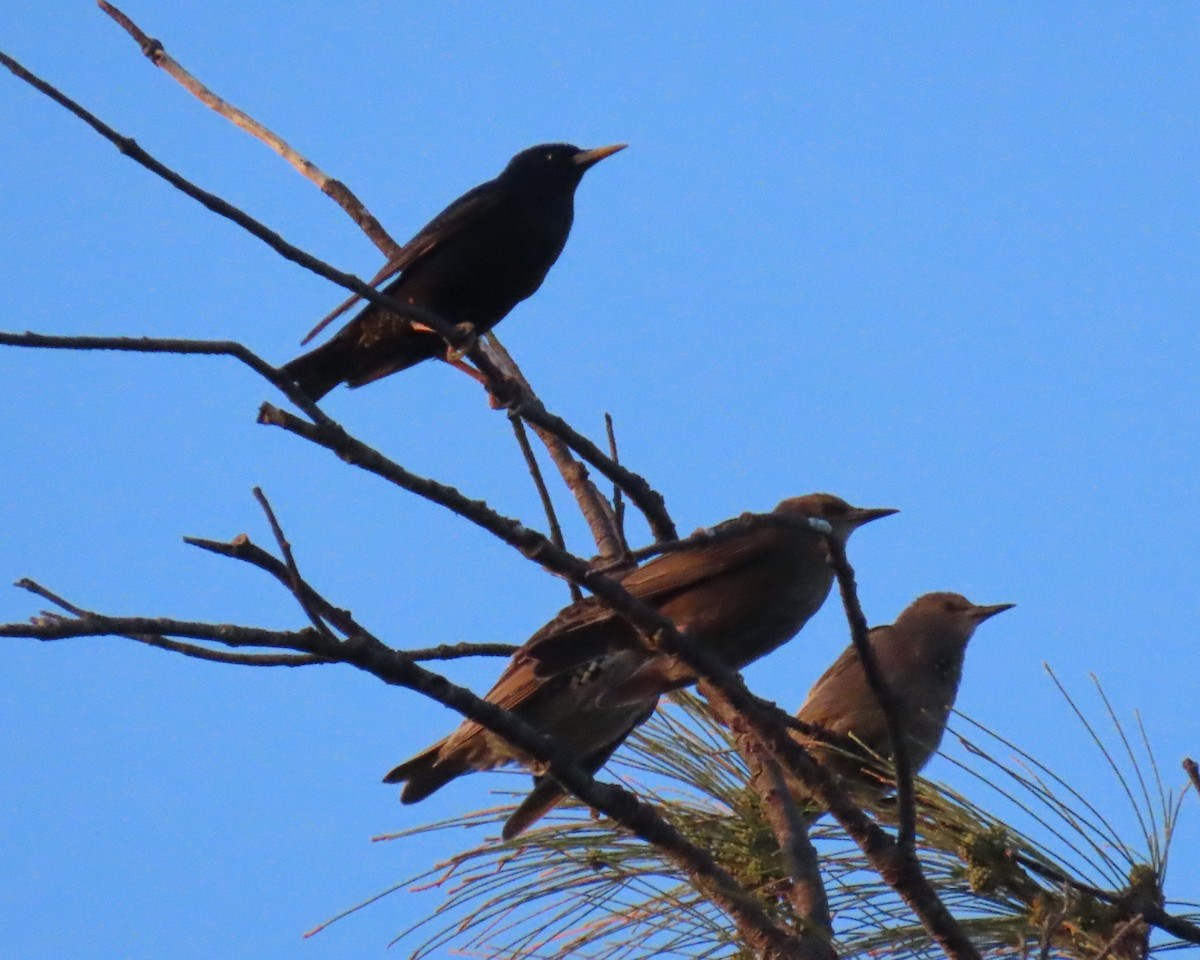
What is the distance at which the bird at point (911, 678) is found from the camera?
5879mm

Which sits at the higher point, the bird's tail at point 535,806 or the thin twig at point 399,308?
the thin twig at point 399,308

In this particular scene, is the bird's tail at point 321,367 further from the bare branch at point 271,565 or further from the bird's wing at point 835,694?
the bare branch at point 271,565

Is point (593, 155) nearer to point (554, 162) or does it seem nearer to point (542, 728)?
point (554, 162)

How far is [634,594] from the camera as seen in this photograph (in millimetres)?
3896

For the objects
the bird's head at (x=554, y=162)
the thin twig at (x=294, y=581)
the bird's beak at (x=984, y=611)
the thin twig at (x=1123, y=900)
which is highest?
the bird's head at (x=554, y=162)

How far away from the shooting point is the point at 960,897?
11.5 ft

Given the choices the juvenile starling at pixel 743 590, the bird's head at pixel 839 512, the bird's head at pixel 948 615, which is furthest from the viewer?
the bird's head at pixel 948 615

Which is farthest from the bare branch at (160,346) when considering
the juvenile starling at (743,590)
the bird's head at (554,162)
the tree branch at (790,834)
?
the bird's head at (554,162)

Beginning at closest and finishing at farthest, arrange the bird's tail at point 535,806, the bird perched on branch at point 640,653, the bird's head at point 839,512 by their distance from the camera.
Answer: the bird's tail at point 535,806, the bird perched on branch at point 640,653, the bird's head at point 839,512

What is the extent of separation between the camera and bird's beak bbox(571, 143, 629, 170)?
23.2 ft

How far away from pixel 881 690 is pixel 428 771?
1.85 metres

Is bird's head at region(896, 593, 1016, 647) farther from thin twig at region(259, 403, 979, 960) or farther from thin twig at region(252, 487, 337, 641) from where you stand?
thin twig at region(252, 487, 337, 641)

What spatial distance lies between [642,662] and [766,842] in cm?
54

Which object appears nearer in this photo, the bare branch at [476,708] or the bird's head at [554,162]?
the bare branch at [476,708]
